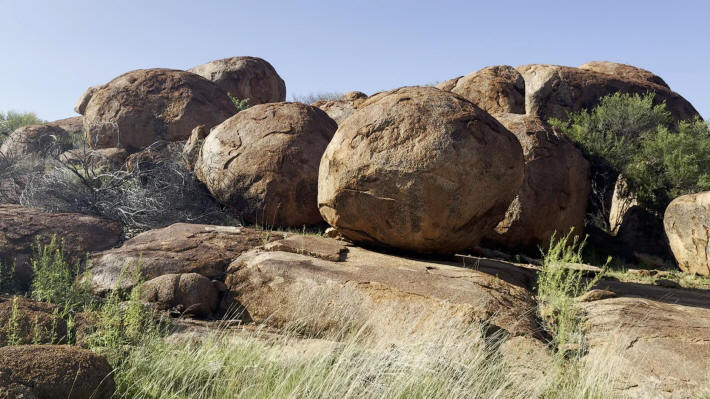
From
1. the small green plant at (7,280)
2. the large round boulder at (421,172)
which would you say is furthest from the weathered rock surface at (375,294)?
the small green plant at (7,280)

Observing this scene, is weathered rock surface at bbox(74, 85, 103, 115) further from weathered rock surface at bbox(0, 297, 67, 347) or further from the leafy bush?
weathered rock surface at bbox(0, 297, 67, 347)

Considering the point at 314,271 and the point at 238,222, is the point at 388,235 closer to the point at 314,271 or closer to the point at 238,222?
the point at 314,271

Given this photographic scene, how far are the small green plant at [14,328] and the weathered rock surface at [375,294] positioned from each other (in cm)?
177

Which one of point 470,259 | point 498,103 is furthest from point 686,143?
point 470,259

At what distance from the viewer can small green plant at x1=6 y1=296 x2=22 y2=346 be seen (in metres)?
3.71

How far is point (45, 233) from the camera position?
255 inches

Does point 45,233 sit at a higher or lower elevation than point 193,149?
lower

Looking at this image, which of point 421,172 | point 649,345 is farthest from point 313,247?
point 649,345

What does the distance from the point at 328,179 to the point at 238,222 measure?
286cm

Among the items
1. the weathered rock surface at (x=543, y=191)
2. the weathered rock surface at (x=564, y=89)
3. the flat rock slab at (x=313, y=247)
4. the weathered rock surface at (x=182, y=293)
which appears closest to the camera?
the weathered rock surface at (x=182, y=293)

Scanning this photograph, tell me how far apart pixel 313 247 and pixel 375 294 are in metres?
1.26

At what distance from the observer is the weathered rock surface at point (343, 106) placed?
12531 mm

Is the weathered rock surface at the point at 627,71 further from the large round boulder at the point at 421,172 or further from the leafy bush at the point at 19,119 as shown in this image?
the leafy bush at the point at 19,119

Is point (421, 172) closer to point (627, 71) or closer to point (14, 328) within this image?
point (14, 328)
